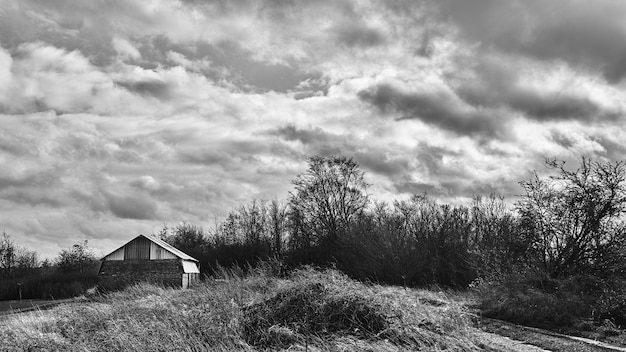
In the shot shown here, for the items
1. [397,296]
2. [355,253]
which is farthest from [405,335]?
[355,253]

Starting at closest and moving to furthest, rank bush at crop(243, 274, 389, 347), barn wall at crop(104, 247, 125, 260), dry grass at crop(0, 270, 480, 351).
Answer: dry grass at crop(0, 270, 480, 351)
bush at crop(243, 274, 389, 347)
barn wall at crop(104, 247, 125, 260)

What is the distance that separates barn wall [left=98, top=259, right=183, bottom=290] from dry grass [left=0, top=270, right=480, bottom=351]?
89.7 ft

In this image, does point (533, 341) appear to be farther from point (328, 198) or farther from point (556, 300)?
point (328, 198)

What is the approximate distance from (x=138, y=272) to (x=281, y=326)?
33.4 m

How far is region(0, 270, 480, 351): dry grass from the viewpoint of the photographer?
529 inches

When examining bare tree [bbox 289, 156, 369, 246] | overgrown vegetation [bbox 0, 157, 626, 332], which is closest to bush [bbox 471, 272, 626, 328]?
overgrown vegetation [bbox 0, 157, 626, 332]

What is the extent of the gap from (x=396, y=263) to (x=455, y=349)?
1070 inches

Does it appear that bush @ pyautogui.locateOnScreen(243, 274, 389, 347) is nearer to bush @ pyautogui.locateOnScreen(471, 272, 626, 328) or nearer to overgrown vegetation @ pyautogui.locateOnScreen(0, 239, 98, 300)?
bush @ pyautogui.locateOnScreen(471, 272, 626, 328)

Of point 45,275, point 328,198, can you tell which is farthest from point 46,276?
point 328,198

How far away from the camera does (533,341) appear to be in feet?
46.6

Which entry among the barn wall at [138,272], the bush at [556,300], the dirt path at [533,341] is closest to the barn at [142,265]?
the barn wall at [138,272]

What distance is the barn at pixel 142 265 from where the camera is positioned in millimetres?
45156

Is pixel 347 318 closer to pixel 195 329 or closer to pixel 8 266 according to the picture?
pixel 195 329

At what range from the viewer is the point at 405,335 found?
13.4 metres
